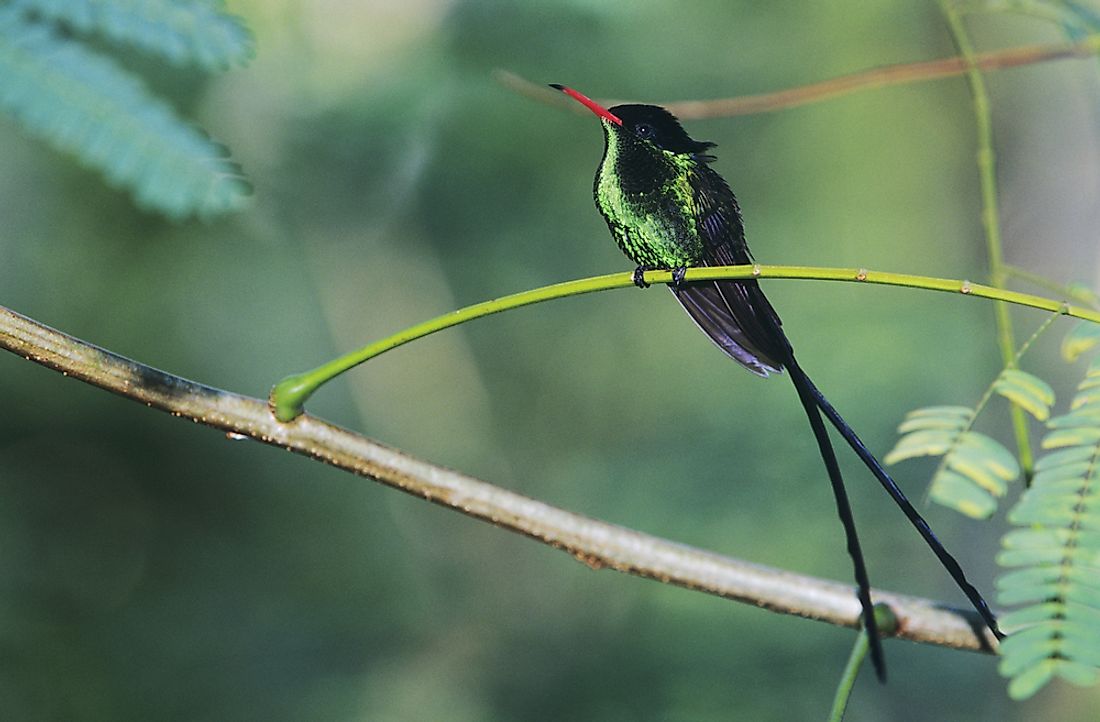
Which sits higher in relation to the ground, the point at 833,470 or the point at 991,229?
the point at 991,229

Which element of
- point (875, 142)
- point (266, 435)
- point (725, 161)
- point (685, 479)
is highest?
point (875, 142)

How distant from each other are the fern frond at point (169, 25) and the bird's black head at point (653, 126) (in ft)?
1.55

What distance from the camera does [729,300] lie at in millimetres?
927

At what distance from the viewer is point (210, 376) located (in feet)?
15.9

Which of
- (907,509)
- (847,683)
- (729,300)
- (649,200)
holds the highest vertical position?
(649,200)

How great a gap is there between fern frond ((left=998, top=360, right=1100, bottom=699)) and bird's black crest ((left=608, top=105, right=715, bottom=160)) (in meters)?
0.45

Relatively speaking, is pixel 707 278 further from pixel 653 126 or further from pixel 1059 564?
pixel 1059 564

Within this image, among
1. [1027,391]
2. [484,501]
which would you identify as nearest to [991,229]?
[1027,391]

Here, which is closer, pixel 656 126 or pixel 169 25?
pixel 656 126

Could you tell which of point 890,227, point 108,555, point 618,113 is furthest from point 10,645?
point 890,227

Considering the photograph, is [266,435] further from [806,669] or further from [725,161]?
[725,161]

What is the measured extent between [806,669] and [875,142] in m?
3.75

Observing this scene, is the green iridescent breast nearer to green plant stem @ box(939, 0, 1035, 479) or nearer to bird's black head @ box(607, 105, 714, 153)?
bird's black head @ box(607, 105, 714, 153)

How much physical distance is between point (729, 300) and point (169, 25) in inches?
30.4
